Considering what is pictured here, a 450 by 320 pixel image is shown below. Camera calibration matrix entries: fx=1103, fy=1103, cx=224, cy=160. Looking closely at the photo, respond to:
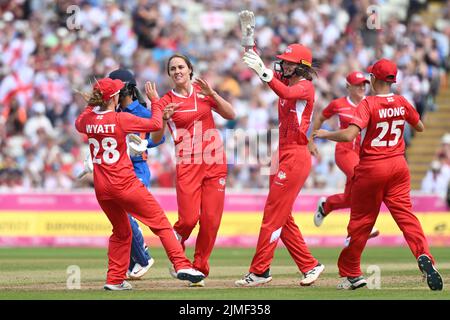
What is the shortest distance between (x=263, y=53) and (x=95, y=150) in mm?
13980

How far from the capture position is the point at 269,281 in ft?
43.3

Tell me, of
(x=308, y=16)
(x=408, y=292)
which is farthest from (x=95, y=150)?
(x=308, y=16)

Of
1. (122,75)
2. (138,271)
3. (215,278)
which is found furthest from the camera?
(138,271)

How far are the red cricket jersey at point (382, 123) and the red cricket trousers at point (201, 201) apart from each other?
185cm

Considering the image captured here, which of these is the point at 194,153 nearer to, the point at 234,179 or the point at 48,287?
the point at 48,287

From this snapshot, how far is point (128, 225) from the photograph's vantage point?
12.5 m

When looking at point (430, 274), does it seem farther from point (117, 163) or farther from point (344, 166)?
point (344, 166)

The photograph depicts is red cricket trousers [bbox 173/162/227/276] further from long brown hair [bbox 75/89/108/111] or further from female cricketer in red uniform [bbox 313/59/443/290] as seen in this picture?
female cricketer in red uniform [bbox 313/59/443/290]

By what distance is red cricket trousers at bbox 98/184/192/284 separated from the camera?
1213 cm

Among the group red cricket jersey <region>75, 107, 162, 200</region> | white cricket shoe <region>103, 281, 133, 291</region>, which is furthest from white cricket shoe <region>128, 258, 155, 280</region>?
red cricket jersey <region>75, 107, 162, 200</region>

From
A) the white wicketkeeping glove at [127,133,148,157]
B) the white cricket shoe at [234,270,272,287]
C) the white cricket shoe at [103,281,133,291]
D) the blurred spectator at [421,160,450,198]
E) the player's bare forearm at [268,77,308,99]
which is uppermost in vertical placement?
the player's bare forearm at [268,77,308,99]

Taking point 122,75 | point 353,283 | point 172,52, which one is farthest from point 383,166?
point 172,52

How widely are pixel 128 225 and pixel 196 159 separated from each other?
1.16 metres

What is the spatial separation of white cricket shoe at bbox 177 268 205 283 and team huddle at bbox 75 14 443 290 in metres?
0.01
